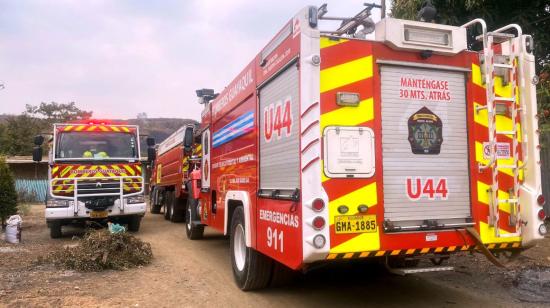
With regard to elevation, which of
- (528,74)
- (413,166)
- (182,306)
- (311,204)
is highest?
(528,74)

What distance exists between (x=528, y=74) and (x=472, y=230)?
1.76 m

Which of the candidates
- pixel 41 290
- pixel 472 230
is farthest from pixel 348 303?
pixel 41 290

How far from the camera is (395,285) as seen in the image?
6.40 m

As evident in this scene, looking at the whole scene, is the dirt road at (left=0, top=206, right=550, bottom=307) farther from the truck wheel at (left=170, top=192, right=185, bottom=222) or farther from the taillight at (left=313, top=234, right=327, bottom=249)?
the truck wheel at (left=170, top=192, right=185, bottom=222)

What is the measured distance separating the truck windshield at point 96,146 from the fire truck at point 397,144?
25.0ft

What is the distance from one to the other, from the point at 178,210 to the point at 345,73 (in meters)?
11.6

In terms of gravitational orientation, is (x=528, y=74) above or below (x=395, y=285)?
above

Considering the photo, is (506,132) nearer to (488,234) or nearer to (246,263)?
(488,234)

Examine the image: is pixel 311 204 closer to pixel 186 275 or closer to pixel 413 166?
pixel 413 166

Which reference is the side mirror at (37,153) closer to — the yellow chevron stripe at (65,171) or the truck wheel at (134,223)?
the yellow chevron stripe at (65,171)

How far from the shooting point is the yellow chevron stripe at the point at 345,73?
14.9ft

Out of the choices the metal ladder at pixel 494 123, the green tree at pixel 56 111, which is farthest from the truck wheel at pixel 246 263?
the green tree at pixel 56 111

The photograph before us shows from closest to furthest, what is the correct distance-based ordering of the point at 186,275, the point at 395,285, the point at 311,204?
the point at 311,204, the point at 395,285, the point at 186,275

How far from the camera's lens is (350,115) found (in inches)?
180
